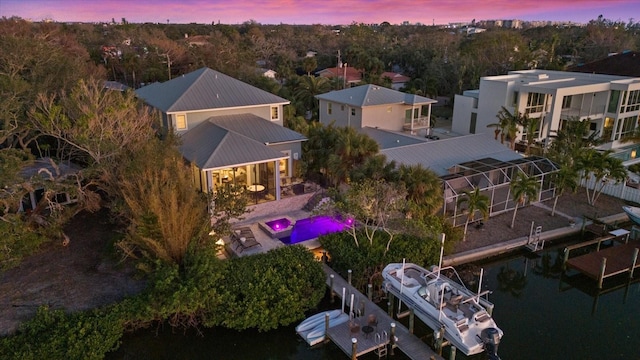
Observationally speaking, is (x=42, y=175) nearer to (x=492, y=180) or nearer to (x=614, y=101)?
(x=492, y=180)

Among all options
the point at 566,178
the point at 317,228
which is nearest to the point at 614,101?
the point at 566,178

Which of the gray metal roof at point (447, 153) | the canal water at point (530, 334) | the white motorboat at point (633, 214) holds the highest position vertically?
the gray metal roof at point (447, 153)

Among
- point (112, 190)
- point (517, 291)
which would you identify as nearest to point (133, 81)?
point (112, 190)

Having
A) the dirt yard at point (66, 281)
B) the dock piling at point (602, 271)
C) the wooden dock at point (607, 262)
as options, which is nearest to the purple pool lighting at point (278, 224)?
the dirt yard at point (66, 281)

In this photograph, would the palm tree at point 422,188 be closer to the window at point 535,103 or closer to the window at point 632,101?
the window at point 535,103

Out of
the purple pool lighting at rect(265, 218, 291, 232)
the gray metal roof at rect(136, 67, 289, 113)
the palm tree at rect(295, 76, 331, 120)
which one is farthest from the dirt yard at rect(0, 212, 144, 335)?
the palm tree at rect(295, 76, 331, 120)

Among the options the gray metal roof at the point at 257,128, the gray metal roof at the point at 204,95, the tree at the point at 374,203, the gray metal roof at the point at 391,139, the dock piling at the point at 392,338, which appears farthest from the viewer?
the gray metal roof at the point at 391,139
